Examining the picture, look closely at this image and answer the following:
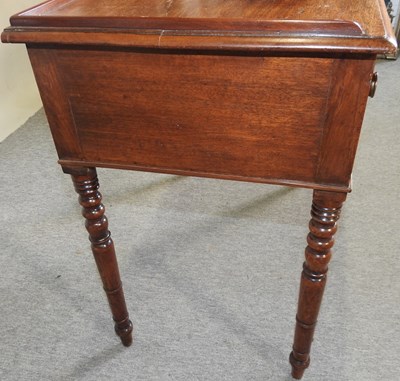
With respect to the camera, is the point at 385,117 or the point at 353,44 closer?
the point at 353,44

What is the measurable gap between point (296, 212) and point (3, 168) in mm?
1172

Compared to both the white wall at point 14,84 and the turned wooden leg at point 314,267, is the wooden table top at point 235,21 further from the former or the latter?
the white wall at point 14,84

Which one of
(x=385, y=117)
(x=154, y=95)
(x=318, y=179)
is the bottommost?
(x=385, y=117)

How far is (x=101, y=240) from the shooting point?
2.99 feet

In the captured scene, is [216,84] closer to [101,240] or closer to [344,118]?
[344,118]

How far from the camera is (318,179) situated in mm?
683

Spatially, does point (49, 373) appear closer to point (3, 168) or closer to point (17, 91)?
point (3, 168)

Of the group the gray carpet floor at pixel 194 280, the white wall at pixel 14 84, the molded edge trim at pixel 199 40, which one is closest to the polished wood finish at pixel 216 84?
the molded edge trim at pixel 199 40

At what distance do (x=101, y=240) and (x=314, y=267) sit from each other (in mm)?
424

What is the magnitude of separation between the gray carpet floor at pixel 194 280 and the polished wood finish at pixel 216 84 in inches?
16.0

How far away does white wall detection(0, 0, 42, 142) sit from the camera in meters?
2.09

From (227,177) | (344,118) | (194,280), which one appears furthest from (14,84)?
(344,118)

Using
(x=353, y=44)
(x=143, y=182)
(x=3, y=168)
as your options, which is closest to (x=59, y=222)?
(x=143, y=182)

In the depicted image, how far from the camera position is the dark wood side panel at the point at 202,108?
0.60m
